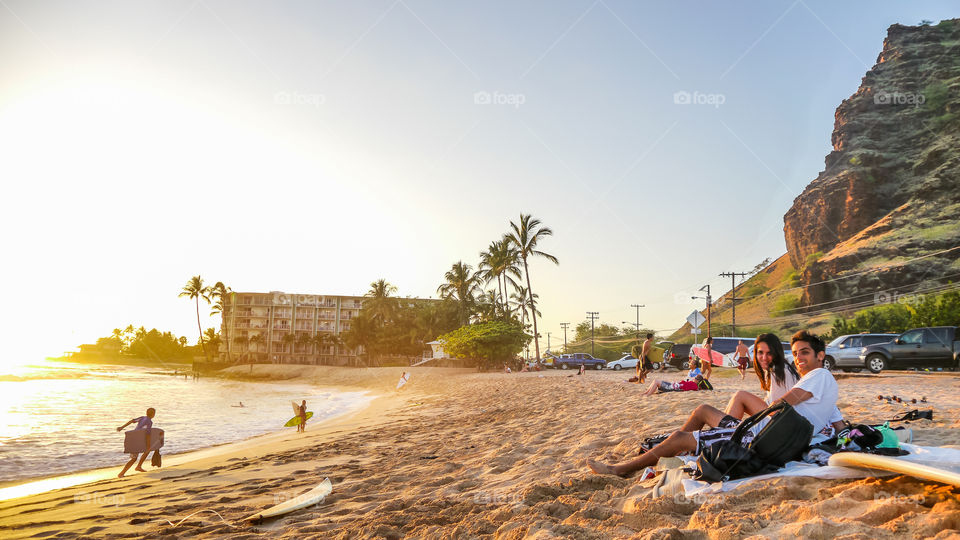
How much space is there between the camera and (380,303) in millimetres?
72875

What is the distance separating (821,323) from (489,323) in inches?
1596

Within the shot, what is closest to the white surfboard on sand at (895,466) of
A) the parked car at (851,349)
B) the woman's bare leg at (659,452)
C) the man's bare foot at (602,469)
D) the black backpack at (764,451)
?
the black backpack at (764,451)

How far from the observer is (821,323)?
59531 mm

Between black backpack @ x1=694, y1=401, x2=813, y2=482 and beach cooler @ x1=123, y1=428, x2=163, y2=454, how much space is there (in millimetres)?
8759

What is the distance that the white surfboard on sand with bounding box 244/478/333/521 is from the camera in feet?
14.7

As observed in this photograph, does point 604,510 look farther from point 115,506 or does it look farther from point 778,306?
point 778,306

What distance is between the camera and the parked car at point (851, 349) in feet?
63.7

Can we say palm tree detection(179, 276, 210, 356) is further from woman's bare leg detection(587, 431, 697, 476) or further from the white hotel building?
woman's bare leg detection(587, 431, 697, 476)

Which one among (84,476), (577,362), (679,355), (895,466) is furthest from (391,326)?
(895,466)

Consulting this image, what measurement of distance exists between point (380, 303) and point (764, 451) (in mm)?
71227

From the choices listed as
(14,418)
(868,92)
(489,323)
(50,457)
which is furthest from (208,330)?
(868,92)

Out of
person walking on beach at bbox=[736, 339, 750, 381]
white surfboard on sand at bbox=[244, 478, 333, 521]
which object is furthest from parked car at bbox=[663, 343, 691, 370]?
white surfboard on sand at bbox=[244, 478, 333, 521]

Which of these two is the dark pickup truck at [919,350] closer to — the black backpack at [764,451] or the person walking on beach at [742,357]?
the person walking on beach at [742,357]

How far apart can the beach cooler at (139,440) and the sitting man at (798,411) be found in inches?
309
